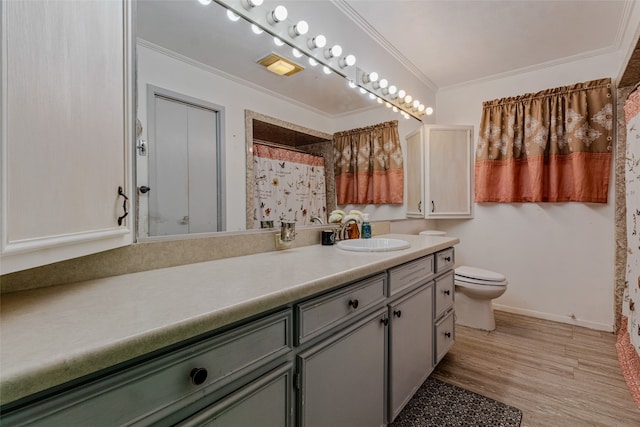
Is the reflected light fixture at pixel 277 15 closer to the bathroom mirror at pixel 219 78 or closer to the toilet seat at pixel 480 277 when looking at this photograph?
the bathroom mirror at pixel 219 78

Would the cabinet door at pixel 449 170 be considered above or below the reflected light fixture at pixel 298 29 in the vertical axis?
below

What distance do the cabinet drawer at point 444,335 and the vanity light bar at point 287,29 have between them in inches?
72.6

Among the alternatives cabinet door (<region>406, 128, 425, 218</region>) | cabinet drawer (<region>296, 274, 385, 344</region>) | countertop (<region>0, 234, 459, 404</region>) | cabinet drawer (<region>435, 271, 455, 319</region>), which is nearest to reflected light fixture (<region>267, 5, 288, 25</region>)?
countertop (<region>0, 234, 459, 404</region>)

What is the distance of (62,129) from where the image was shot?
0.64 metres

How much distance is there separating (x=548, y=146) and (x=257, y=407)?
3258mm

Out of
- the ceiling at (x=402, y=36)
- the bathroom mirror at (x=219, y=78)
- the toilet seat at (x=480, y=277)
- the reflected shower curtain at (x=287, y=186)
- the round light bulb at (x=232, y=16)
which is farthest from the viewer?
the toilet seat at (x=480, y=277)

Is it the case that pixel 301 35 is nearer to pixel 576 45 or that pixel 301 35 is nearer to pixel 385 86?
pixel 385 86

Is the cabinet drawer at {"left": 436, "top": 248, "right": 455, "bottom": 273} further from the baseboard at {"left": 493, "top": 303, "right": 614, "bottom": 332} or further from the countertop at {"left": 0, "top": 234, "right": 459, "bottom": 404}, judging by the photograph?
the baseboard at {"left": 493, "top": 303, "right": 614, "bottom": 332}

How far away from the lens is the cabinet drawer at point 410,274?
1.37 m

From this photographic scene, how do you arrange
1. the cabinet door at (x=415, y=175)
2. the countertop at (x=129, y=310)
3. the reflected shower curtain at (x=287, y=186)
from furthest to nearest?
the cabinet door at (x=415, y=175) → the reflected shower curtain at (x=287, y=186) → the countertop at (x=129, y=310)

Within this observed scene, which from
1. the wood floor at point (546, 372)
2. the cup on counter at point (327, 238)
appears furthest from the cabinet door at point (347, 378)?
the wood floor at point (546, 372)

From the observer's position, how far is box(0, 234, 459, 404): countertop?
0.46 meters

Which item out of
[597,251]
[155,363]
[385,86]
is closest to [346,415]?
[155,363]

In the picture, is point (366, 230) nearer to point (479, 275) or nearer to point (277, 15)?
point (479, 275)
